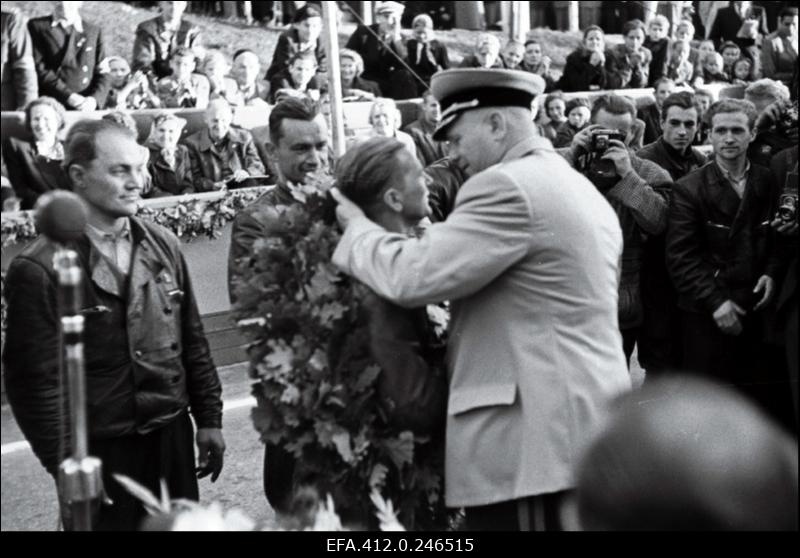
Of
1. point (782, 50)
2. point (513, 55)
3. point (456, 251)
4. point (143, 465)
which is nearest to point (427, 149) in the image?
point (513, 55)

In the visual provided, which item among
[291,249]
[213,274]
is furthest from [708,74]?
[291,249]

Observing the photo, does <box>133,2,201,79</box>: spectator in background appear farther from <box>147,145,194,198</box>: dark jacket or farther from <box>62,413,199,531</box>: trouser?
<box>62,413,199,531</box>: trouser

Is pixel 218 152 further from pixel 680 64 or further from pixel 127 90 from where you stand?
pixel 680 64

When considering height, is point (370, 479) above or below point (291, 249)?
below

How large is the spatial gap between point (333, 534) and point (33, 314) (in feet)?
5.39

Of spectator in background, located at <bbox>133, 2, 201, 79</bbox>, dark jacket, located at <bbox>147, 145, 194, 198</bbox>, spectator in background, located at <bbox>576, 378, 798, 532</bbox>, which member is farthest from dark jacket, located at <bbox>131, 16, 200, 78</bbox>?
spectator in background, located at <bbox>576, 378, 798, 532</bbox>

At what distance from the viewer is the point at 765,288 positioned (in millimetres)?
5070

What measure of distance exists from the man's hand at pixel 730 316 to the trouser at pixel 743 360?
6cm

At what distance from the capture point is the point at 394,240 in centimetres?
286

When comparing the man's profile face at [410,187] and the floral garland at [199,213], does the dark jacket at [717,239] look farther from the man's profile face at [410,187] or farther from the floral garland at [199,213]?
the floral garland at [199,213]

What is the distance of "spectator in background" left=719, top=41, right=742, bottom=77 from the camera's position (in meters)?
13.9

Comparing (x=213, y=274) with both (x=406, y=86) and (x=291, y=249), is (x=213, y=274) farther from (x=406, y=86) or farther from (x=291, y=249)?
(x=291, y=249)

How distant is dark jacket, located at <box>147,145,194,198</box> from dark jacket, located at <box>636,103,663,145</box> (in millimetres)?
3818

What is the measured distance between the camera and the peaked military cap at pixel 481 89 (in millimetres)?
3037
